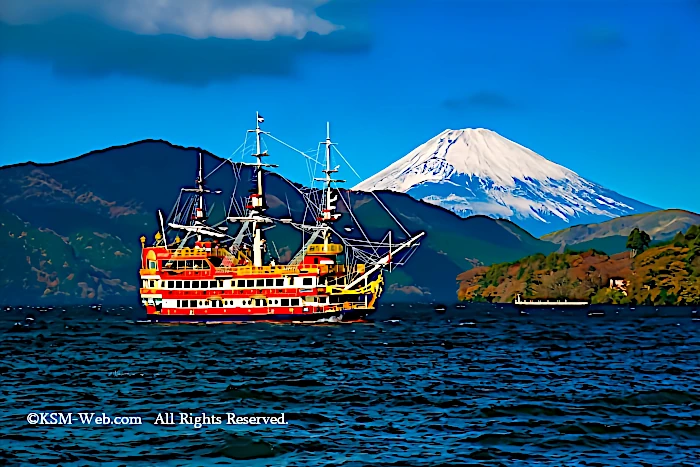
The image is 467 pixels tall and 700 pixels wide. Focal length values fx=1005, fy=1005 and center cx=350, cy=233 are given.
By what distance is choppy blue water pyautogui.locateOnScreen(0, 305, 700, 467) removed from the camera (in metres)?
37.6

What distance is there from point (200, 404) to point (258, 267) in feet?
239

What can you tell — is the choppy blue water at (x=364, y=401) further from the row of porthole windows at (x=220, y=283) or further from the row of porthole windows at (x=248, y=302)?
the row of porthole windows at (x=220, y=283)

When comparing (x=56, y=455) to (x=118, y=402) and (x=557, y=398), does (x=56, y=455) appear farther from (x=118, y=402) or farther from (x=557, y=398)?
(x=557, y=398)

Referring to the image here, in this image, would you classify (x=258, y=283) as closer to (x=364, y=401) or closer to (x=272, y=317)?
(x=272, y=317)

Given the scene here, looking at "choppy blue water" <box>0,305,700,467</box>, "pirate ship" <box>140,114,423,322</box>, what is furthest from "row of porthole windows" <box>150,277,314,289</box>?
"choppy blue water" <box>0,305,700,467</box>

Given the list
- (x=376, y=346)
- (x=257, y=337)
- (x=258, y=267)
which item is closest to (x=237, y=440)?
(x=376, y=346)

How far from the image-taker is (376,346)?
89000mm

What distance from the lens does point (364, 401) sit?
50.7 m

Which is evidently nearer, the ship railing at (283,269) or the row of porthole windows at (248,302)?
the ship railing at (283,269)

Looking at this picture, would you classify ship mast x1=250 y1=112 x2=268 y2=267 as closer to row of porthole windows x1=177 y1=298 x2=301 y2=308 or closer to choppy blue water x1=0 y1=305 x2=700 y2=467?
row of porthole windows x1=177 y1=298 x2=301 y2=308

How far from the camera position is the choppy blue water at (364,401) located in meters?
37.6

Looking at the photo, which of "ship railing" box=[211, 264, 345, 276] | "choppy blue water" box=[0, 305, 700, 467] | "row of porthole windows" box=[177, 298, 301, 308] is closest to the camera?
"choppy blue water" box=[0, 305, 700, 467]

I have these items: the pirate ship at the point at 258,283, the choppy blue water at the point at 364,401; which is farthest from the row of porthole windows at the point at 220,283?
the choppy blue water at the point at 364,401

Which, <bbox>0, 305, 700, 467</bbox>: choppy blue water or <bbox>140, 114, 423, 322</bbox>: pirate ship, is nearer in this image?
<bbox>0, 305, 700, 467</bbox>: choppy blue water
